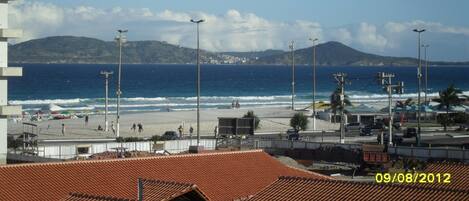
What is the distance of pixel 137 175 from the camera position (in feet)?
99.0

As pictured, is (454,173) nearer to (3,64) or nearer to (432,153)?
(3,64)

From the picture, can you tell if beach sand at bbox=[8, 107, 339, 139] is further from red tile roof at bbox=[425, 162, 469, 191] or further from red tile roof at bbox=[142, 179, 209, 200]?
red tile roof at bbox=[142, 179, 209, 200]

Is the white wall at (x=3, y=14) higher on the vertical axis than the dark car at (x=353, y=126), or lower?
higher

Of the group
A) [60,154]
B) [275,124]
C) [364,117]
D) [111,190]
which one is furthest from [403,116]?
[111,190]

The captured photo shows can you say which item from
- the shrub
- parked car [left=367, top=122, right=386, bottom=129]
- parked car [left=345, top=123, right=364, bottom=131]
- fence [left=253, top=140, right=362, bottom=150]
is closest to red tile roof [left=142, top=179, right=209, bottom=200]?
fence [left=253, top=140, right=362, bottom=150]

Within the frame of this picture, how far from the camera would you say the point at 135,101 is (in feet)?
466

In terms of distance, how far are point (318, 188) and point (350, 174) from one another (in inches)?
854

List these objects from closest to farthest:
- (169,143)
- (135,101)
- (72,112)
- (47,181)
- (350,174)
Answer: (47,181) → (350,174) → (169,143) → (72,112) → (135,101)

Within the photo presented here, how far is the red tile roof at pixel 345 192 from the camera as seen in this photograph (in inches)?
824

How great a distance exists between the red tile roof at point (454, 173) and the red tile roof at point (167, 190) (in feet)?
25.8

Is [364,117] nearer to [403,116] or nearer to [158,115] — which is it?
[403,116]

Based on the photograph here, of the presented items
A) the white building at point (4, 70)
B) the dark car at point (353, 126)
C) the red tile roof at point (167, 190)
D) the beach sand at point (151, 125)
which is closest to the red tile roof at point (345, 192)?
the red tile roof at point (167, 190)

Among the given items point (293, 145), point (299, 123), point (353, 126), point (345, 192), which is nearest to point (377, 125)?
point (353, 126)

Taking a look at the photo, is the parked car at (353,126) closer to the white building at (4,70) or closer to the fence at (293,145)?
the fence at (293,145)
